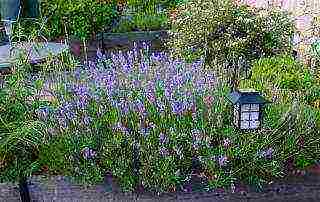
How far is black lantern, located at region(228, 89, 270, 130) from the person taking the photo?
3607 millimetres

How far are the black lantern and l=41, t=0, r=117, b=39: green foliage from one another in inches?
181

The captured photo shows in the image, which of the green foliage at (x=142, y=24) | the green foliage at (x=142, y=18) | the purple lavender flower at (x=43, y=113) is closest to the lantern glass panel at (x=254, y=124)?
the purple lavender flower at (x=43, y=113)

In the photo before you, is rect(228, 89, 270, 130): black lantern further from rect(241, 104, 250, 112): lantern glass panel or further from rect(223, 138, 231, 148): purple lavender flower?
rect(223, 138, 231, 148): purple lavender flower

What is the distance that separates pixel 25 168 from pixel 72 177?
380 mm

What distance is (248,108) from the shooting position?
362 cm

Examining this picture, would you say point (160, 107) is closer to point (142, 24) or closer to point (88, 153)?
point (88, 153)

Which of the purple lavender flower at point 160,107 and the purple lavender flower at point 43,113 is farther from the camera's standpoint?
the purple lavender flower at point 43,113

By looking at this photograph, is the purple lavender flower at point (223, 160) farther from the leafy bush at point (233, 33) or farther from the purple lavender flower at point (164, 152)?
the leafy bush at point (233, 33)

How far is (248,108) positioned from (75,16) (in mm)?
4795

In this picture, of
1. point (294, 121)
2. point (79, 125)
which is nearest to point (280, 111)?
point (294, 121)

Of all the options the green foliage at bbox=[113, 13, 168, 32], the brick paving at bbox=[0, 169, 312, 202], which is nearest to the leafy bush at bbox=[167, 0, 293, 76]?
the brick paving at bbox=[0, 169, 312, 202]

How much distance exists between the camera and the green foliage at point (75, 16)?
7.90m

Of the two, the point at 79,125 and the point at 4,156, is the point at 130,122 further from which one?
the point at 4,156

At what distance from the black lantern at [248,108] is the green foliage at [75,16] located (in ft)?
15.1
